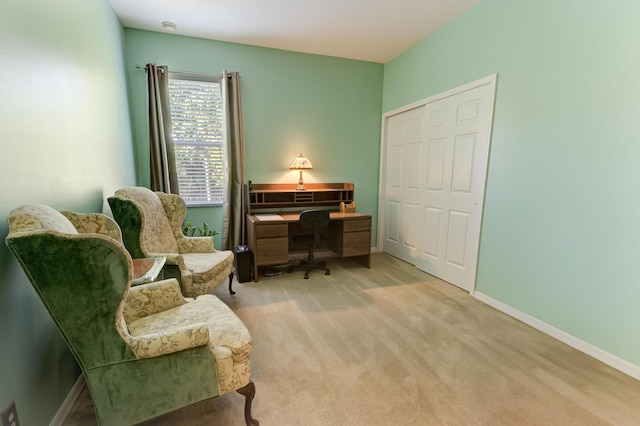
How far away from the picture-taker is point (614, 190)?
5.80ft

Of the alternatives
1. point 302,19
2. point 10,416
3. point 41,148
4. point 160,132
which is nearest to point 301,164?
point 302,19

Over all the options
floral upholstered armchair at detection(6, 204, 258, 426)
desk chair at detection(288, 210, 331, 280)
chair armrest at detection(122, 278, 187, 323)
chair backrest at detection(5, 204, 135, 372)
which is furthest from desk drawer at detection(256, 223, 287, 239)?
chair backrest at detection(5, 204, 135, 372)

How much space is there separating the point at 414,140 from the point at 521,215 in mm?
1640

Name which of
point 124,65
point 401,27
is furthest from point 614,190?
point 124,65

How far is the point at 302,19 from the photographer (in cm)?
282

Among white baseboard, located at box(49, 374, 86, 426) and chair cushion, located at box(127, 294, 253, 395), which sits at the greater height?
chair cushion, located at box(127, 294, 253, 395)

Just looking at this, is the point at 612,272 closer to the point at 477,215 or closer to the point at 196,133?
the point at 477,215

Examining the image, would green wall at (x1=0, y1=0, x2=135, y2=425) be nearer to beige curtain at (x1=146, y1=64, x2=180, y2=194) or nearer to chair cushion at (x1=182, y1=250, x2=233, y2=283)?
chair cushion at (x1=182, y1=250, x2=233, y2=283)

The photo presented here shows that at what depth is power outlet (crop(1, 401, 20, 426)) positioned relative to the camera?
3.26 feet

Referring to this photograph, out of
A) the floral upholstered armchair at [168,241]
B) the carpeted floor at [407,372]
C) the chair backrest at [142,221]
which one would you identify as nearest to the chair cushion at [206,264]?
the floral upholstered armchair at [168,241]


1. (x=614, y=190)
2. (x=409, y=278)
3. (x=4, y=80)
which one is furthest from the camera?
(x=409, y=278)

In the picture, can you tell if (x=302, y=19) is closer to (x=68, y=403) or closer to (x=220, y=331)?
(x=220, y=331)

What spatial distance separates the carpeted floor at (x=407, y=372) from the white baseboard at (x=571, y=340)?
57 millimetres

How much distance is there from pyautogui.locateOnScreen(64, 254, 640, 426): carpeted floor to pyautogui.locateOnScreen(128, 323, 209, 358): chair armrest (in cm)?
56
